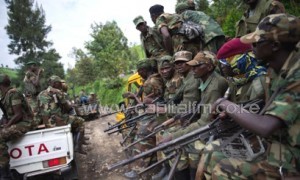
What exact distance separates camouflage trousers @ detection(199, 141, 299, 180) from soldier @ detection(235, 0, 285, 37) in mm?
2073

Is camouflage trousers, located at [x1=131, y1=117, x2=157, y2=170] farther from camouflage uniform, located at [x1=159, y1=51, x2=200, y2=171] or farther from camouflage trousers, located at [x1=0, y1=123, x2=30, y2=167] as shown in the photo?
camouflage trousers, located at [x1=0, y1=123, x2=30, y2=167]

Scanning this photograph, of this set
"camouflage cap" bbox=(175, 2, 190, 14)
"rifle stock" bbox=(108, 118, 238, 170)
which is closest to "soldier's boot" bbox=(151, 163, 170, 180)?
"rifle stock" bbox=(108, 118, 238, 170)

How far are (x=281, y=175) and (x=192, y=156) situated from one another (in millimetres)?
1270

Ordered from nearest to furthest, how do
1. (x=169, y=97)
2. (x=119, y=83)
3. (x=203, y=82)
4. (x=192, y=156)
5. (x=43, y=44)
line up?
(x=192, y=156) → (x=203, y=82) → (x=169, y=97) → (x=119, y=83) → (x=43, y=44)

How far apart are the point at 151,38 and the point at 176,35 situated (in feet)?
3.23

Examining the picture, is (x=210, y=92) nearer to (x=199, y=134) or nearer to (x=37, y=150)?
(x=199, y=134)

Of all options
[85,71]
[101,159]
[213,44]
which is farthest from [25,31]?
[213,44]

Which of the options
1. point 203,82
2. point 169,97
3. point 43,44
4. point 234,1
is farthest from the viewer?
point 43,44

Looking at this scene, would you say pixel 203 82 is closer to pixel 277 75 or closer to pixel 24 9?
pixel 277 75

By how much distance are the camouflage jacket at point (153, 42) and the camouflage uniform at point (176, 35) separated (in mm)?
497

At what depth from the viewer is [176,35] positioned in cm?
432

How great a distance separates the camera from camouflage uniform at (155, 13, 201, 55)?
421 cm

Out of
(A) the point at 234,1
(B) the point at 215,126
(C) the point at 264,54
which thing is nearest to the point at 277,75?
(C) the point at 264,54

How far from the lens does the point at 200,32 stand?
4.09m
